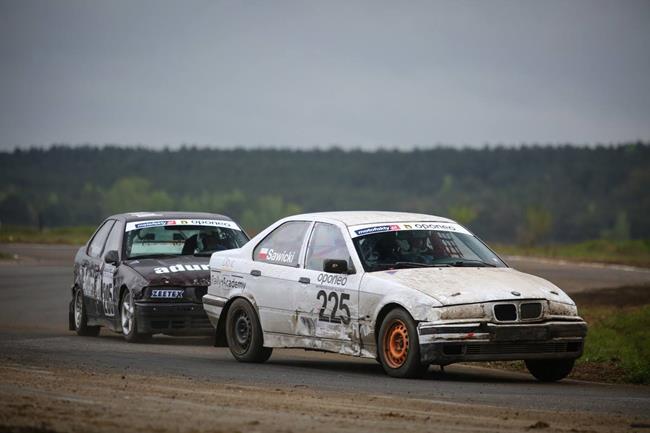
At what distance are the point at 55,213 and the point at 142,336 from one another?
151828mm

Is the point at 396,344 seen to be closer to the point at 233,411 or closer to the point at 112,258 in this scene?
the point at 233,411

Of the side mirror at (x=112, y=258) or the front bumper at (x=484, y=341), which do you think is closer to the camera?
the front bumper at (x=484, y=341)

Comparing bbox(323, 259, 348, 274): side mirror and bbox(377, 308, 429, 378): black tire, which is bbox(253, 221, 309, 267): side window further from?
bbox(377, 308, 429, 378): black tire

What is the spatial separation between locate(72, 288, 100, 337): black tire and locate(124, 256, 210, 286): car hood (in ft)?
5.98

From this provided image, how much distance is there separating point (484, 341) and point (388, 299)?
3.02ft

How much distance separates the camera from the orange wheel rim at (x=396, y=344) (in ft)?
38.4

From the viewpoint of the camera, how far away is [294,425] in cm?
803

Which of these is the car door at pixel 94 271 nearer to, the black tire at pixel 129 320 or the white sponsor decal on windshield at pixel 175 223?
the white sponsor decal on windshield at pixel 175 223

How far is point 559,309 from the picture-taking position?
1177cm

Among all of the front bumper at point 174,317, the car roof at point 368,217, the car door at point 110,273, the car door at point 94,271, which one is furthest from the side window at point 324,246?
the car door at point 94,271

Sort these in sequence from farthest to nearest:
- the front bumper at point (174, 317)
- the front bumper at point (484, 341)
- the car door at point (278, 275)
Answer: the front bumper at point (174, 317), the car door at point (278, 275), the front bumper at point (484, 341)

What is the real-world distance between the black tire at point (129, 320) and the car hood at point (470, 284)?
4800mm

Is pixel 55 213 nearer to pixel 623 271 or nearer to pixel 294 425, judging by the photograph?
pixel 623 271

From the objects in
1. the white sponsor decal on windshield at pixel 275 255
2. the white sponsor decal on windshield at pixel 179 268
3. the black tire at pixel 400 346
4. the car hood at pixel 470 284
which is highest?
the white sponsor decal on windshield at pixel 275 255
